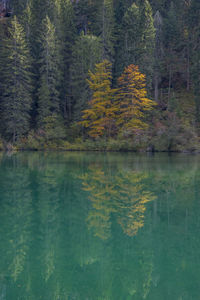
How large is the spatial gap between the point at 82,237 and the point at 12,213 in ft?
6.96

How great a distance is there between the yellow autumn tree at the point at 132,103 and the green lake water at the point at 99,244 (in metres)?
21.5

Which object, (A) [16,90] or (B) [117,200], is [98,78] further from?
(B) [117,200]

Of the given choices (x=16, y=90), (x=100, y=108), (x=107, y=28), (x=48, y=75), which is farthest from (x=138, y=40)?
(x=16, y=90)

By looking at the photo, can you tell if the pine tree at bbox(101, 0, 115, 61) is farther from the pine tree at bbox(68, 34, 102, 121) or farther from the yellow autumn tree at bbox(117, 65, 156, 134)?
the yellow autumn tree at bbox(117, 65, 156, 134)

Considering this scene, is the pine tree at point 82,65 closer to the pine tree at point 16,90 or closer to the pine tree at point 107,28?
the pine tree at point 107,28

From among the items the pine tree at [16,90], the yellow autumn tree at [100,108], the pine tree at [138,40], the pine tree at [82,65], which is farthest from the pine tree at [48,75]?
the pine tree at [138,40]

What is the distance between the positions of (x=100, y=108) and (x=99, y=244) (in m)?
27.3

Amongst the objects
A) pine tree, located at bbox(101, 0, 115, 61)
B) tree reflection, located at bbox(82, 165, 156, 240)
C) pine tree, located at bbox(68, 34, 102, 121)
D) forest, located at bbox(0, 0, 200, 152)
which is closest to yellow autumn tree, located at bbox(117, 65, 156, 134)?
forest, located at bbox(0, 0, 200, 152)

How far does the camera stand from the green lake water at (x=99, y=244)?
3.42m

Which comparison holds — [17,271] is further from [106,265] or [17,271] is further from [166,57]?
[166,57]

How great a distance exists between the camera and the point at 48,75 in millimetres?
35812

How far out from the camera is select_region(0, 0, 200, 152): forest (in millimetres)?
30656

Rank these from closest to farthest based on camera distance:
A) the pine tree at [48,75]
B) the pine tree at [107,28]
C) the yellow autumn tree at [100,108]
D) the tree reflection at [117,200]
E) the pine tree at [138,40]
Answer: the tree reflection at [117,200] < the yellow autumn tree at [100,108] < the pine tree at [48,75] < the pine tree at [138,40] < the pine tree at [107,28]

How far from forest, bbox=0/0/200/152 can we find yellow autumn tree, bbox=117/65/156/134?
99 mm
